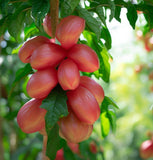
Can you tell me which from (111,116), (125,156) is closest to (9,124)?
(111,116)

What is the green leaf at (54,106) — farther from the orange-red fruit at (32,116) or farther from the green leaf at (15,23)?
the green leaf at (15,23)

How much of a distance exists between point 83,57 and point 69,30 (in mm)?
61

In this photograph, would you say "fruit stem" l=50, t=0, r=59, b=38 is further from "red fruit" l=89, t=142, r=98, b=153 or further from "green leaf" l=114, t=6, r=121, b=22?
"red fruit" l=89, t=142, r=98, b=153

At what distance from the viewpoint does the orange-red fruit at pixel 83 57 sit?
1.74 feet

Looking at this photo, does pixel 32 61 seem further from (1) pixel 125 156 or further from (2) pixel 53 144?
(1) pixel 125 156

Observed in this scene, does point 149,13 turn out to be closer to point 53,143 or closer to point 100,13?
point 100,13

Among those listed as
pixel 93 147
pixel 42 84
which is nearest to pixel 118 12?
pixel 42 84

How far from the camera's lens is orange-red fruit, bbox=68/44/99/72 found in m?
0.53

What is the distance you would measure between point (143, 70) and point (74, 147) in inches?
59.9

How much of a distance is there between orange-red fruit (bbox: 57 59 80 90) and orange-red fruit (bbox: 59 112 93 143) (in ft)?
0.21

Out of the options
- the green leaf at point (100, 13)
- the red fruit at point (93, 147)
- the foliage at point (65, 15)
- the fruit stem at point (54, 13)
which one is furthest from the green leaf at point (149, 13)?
the red fruit at point (93, 147)

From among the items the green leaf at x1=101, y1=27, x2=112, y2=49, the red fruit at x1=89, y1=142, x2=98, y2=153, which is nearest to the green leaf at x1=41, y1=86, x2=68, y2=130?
the green leaf at x1=101, y1=27, x2=112, y2=49

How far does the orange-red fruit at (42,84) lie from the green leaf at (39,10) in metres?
0.09

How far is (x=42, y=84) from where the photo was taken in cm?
50
